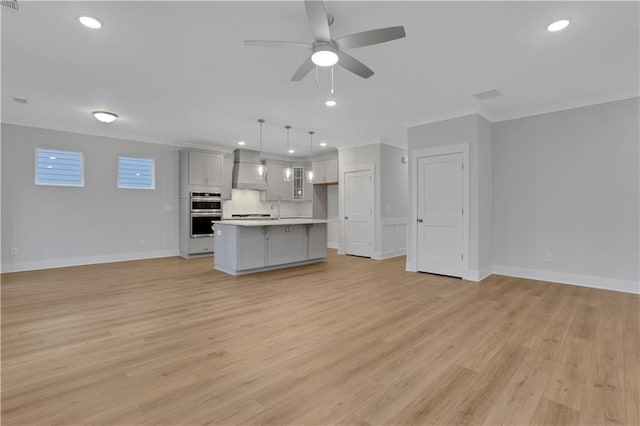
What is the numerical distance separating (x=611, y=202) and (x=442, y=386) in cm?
431

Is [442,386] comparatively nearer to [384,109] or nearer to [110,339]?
[110,339]

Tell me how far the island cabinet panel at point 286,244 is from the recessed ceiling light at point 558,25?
4.63m

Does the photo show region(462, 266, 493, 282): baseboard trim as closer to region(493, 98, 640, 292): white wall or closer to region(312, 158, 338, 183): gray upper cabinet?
region(493, 98, 640, 292): white wall

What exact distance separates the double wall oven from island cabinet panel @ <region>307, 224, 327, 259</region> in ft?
8.70

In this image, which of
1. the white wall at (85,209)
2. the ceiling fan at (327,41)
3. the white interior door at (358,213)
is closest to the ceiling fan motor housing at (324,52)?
the ceiling fan at (327,41)

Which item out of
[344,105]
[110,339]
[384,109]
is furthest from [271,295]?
[384,109]

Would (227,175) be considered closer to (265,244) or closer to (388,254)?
(265,244)

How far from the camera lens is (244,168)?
806cm

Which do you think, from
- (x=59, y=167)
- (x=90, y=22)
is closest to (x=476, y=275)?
(x=90, y=22)

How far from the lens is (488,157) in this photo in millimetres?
5137

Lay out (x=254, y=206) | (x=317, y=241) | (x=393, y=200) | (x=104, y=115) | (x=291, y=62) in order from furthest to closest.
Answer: (x=254, y=206) < (x=393, y=200) < (x=317, y=241) < (x=104, y=115) < (x=291, y=62)

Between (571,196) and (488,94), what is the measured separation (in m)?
2.10

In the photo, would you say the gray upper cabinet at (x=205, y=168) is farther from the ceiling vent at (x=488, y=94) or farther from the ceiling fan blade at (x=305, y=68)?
the ceiling vent at (x=488, y=94)

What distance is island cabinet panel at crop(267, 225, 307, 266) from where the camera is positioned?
5.64 m
